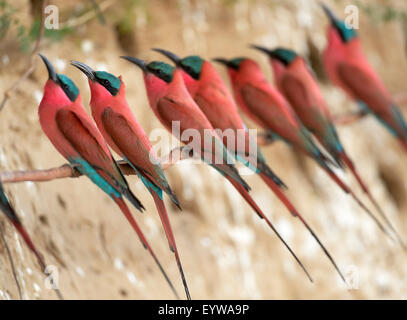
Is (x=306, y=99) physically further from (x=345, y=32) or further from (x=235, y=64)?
(x=345, y=32)

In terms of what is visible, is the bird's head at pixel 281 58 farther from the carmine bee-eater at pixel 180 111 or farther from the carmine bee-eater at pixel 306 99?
the carmine bee-eater at pixel 180 111

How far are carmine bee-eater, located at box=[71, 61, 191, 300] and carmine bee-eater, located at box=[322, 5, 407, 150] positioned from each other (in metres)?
1.07

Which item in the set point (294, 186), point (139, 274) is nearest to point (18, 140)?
point (139, 274)

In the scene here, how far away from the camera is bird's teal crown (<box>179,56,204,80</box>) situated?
157 centimetres

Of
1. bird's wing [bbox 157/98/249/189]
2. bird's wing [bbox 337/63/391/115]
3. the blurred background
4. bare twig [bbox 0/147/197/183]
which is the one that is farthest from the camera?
bird's wing [bbox 337/63/391/115]

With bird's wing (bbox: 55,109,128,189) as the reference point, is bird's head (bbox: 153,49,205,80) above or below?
above

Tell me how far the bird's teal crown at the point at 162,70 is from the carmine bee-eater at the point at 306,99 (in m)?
0.55

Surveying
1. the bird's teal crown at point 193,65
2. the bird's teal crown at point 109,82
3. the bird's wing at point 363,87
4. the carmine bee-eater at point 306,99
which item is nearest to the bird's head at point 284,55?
the carmine bee-eater at point 306,99

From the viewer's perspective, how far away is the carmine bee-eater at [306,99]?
5.82 ft

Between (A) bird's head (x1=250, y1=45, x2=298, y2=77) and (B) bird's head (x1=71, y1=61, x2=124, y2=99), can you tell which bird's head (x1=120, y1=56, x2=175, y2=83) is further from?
(A) bird's head (x1=250, y1=45, x2=298, y2=77)

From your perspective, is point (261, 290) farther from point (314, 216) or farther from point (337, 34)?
point (337, 34)

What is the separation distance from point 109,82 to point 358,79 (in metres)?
1.12

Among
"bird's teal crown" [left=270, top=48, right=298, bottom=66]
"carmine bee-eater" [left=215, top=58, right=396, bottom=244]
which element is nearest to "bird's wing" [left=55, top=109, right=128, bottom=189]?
"carmine bee-eater" [left=215, top=58, right=396, bottom=244]

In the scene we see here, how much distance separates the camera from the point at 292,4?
2859 millimetres
